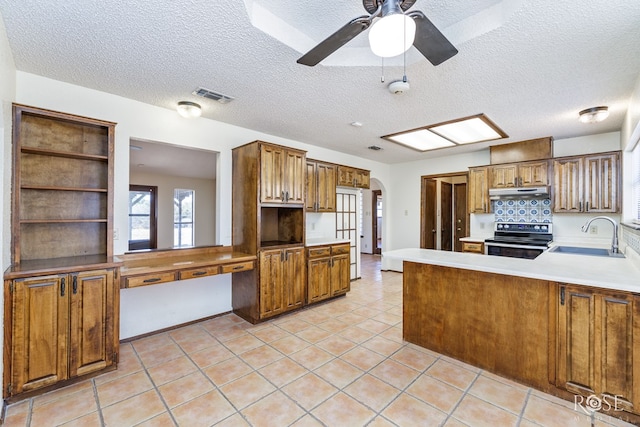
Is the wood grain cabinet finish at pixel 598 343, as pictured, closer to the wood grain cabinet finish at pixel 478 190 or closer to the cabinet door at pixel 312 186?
the wood grain cabinet finish at pixel 478 190

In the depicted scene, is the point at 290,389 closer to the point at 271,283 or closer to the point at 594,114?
the point at 271,283

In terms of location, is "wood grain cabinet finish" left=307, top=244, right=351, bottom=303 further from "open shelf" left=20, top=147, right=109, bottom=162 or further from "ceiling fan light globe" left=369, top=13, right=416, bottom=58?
"ceiling fan light globe" left=369, top=13, right=416, bottom=58

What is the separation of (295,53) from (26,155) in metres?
2.46

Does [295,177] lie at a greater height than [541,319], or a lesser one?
greater

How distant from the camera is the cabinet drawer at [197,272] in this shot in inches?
109

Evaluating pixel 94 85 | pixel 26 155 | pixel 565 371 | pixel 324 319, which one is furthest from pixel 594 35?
pixel 26 155

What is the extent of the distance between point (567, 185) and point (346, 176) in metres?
3.26

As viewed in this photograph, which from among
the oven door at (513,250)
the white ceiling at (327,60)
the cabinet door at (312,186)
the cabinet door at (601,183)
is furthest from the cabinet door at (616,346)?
the cabinet door at (312,186)

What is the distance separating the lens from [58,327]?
2.10 m

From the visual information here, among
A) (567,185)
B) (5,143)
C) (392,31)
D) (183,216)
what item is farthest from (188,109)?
(183,216)

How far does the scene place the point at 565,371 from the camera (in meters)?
2.02

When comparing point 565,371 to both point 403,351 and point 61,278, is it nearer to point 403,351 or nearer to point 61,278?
point 403,351

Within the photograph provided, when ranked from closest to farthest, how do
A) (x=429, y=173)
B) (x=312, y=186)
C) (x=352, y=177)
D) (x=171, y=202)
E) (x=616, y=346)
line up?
1. (x=616, y=346)
2. (x=312, y=186)
3. (x=352, y=177)
4. (x=429, y=173)
5. (x=171, y=202)

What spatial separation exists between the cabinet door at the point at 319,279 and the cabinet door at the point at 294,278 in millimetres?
106
